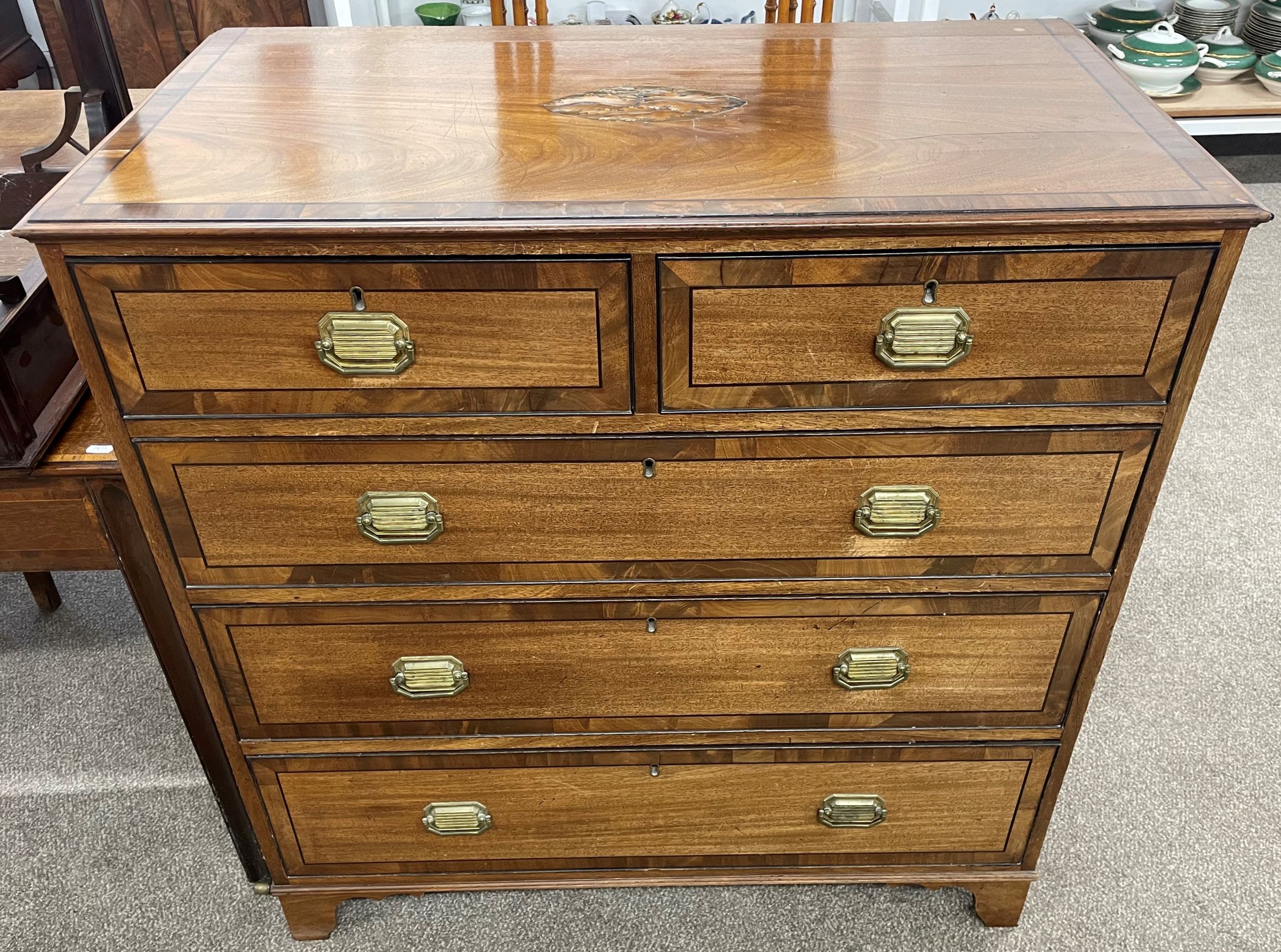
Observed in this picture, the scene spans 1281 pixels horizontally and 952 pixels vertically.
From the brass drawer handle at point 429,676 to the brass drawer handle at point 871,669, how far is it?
0.44 m

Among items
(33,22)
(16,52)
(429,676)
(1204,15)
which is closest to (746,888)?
(429,676)

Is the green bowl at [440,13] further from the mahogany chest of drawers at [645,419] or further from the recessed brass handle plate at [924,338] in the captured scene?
the recessed brass handle plate at [924,338]

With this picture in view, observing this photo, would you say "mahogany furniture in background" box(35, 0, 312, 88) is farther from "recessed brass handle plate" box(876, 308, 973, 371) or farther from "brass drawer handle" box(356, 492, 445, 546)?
"recessed brass handle plate" box(876, 308, 973, 371)

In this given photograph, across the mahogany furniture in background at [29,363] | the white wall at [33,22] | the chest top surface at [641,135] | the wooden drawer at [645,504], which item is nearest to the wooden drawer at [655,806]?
the wooden drawer at [645,504]

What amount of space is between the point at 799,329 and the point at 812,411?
0.09 meters

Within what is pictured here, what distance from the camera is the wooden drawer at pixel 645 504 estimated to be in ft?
3.51

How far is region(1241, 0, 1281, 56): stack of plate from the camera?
2.92 metres

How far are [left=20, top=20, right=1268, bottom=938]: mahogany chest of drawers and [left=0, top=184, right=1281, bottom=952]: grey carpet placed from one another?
11 cm

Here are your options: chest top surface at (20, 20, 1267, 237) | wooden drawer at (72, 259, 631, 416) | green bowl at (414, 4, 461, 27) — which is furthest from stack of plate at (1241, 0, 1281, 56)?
wooden drawer at (72, 259, 631, 416)

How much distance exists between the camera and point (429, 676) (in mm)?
1236

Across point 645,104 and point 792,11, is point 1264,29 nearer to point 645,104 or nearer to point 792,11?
point 792,11

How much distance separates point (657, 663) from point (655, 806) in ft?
0.82

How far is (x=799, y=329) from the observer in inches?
39.1

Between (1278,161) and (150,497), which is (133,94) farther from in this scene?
(1278,161)
